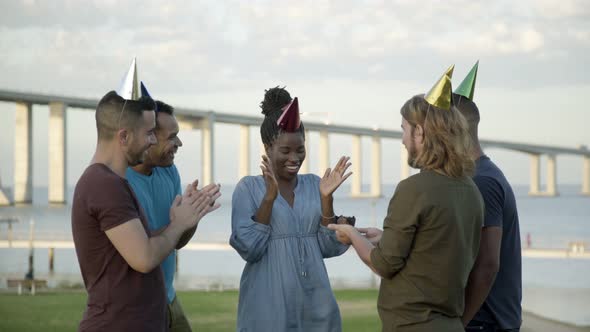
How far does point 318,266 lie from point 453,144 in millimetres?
1083

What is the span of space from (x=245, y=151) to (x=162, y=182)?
54.0 meters

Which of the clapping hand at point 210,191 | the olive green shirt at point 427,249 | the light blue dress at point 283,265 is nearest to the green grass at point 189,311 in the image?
the light blue dress at point 283,265

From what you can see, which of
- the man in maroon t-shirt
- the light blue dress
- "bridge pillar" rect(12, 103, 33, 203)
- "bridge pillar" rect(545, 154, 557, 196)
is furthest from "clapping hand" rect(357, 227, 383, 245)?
"bridge pillar" rect(545, 154, 557, 196)

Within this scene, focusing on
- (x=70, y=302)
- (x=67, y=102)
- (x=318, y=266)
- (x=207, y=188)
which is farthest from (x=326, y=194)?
(x=67, y=102)

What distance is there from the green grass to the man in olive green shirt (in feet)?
26.9

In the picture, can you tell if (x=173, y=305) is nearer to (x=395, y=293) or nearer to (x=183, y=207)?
(x=183, y=207)

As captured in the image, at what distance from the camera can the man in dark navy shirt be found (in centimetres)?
324

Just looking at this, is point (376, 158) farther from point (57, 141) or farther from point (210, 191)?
point (210, 191)

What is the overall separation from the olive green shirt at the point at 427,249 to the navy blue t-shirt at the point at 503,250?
0.30 meters

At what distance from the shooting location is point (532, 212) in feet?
284

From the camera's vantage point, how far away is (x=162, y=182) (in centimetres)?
393

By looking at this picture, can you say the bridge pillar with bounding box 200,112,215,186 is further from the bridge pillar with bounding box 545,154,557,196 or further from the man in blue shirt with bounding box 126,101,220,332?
the man in blue shirt with bounding box 126,101,220,332

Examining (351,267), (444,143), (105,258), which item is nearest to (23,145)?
(351,267)

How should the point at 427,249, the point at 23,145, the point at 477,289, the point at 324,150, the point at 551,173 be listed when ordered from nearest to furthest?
the point at 427,249, the point at 477,289, the point at 23,145, the point at 324,150, the point at 551,173
